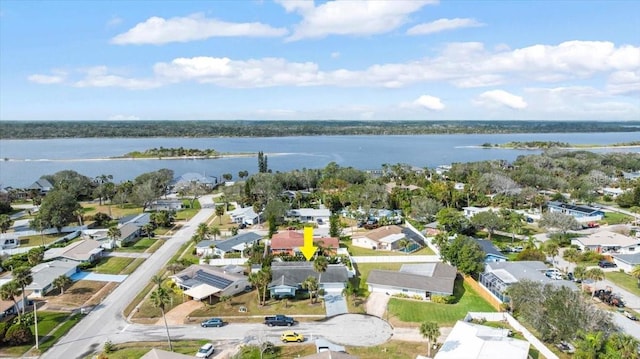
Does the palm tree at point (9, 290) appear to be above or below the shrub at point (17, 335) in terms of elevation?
above

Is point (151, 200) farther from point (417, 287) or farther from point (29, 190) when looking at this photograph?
point (417, 287)

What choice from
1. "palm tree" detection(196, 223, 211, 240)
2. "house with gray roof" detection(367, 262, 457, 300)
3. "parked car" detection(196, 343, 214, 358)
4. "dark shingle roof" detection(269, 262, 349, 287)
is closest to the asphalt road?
"palm tree" detection(196, 223, 211, 240)

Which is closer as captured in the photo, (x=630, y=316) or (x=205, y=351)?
(x=205, y=351)

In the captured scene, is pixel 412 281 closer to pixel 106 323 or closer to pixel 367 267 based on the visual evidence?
pixel 367 267

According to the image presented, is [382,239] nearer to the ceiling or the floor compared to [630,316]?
nearer to the ceiling

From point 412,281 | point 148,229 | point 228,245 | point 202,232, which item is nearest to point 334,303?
point 412,281

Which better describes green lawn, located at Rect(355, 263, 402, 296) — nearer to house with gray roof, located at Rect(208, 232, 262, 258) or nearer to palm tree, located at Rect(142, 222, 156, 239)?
house with gray roof, located at Rect(208, 232, 262, 258)

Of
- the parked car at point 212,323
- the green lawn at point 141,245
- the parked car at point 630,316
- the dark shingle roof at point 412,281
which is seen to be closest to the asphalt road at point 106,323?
the green lawn at point 141,245

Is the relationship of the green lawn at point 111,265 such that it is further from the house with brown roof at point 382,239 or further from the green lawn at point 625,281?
the green lawn at point 625,281
